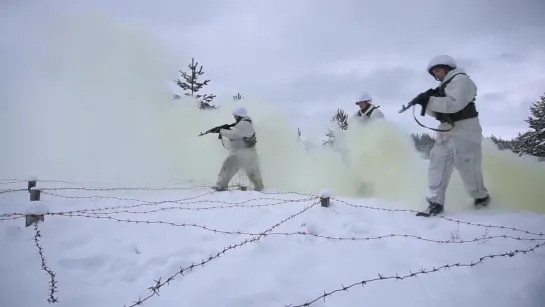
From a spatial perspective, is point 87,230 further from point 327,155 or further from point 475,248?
point 327,155

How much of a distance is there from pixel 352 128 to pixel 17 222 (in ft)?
21.9

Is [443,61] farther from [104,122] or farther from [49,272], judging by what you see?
[104,122]

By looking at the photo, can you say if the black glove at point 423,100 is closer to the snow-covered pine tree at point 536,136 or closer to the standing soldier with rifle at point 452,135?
the standing soldier with rifle at point 452,135

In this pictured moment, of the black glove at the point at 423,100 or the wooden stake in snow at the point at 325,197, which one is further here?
the wooden stake in snow at the point at 325,197

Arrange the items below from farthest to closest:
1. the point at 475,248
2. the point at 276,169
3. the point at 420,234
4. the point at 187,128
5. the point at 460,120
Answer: the point at 187,128 < the point at 276,169 < the point at 460,120 < the point at 420,234 < the point at 475,248

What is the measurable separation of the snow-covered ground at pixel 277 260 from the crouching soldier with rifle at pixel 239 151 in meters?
3.83

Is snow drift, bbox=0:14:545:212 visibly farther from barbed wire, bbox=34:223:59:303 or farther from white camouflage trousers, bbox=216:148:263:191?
barbed wire, bbox=34:223:59:303

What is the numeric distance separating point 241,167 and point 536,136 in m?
18.2

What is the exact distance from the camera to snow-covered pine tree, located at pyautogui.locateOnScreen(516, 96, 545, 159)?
18.9m

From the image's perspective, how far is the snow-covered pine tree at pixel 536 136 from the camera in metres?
18.9

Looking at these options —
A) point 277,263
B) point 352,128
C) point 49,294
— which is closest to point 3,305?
point 49,294

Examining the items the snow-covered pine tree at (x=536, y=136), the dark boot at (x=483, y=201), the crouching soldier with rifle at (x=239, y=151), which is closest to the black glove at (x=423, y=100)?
the dark boot at (x=483, y=201)

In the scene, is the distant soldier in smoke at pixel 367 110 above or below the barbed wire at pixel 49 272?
above

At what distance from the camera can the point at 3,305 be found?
2564 mm
